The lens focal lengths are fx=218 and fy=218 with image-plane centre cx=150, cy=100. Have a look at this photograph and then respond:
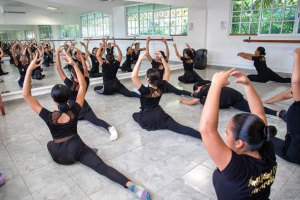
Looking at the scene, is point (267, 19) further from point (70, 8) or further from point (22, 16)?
point (22, 16)

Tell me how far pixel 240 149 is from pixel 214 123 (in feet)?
0.72

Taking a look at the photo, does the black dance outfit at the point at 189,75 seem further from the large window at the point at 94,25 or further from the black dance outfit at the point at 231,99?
the large window at the point at 94,25

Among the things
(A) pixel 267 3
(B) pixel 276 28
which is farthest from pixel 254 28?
(A) pixel 267 3

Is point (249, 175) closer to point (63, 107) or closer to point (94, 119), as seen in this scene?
point (63, 107)

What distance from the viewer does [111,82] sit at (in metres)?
4.86

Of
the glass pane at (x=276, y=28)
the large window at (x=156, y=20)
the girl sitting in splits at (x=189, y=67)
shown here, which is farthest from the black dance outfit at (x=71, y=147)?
the glass pane at (x=276, y=28)

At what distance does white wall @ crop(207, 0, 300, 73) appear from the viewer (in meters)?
6.48

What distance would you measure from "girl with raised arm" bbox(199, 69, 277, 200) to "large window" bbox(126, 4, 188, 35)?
19.9 feet

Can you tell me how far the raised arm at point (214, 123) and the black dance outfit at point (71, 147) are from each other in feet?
3.94

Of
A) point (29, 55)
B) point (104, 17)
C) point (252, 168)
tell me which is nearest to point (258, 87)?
point (104, 17)

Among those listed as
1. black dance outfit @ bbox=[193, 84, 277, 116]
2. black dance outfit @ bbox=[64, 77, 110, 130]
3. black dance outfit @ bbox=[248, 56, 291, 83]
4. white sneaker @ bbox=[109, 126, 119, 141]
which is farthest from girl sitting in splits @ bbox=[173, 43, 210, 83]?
white sneaker @ bbox=[109, 126, 119, 141]

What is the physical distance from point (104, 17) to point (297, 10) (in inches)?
208

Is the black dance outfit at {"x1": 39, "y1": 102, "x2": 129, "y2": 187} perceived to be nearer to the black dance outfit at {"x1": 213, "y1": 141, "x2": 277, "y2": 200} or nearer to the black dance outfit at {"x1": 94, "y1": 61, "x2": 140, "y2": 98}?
the black dance outfit at {"x1": 213, "y1": 141, "x2": 277, "y2": 200}

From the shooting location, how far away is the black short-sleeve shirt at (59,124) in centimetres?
201
